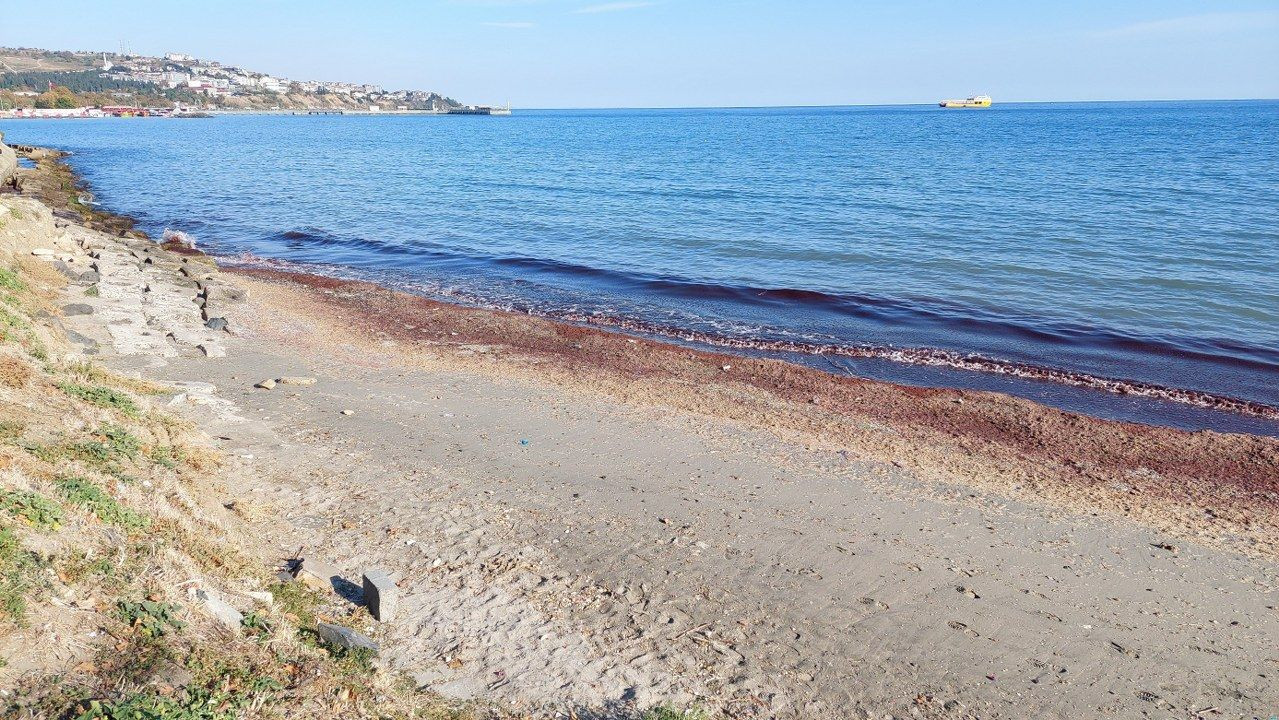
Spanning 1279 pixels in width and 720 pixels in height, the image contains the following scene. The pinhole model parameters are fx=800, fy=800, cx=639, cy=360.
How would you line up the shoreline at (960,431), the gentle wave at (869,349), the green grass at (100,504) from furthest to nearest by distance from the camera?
the gentle wave at (869,349)
the shoreline at (960,431)
the green grass at (100,504)

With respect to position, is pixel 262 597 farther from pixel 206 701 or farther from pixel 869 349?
pixel 869 349

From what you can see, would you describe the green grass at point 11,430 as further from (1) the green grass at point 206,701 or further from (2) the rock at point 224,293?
(2) the rock at point 224,293

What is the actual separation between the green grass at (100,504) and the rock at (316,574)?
3.89ft

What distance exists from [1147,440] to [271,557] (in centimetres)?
1184

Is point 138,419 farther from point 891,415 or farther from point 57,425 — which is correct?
point 891,415

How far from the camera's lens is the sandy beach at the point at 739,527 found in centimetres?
597

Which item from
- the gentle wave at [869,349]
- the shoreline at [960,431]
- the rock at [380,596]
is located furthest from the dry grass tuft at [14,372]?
the gentle wave at [869,349]

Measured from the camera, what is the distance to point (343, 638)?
541 centimetres

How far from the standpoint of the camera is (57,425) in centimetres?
711

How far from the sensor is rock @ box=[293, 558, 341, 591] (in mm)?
6422

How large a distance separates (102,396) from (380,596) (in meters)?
4.47

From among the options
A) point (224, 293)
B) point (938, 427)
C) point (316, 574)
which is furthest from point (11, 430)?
point (224, 293)

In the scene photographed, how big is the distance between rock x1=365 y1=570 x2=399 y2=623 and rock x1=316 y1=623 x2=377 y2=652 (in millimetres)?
570

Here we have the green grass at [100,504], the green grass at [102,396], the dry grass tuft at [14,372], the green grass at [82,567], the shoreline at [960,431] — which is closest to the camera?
the green grass at [82,567]
